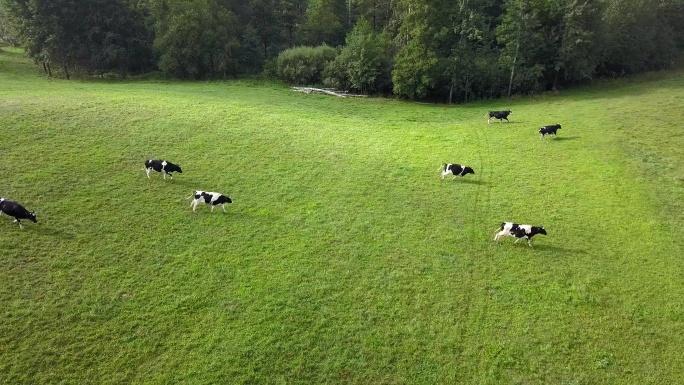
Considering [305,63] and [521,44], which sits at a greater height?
[521,44]

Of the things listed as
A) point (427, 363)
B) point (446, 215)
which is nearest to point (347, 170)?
point (446, 215)

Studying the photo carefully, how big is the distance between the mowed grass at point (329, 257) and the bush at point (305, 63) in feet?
94.4

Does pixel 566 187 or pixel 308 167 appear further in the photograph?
pixel 308 167

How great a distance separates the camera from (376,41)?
57812mm

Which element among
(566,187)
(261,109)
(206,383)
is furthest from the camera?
(261,109)

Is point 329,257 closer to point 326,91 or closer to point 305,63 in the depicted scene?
point 326,91

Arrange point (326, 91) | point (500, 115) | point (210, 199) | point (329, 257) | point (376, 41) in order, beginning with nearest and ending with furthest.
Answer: point (329, 257)
point (210, 199)
point (500, 115)
point (326, 91)
point (376, 41)

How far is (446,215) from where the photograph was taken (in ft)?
75.5

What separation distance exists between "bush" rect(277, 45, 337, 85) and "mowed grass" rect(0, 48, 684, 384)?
28.8m

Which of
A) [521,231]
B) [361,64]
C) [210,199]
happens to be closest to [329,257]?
[210,199]

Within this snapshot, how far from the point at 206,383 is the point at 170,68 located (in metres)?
57.2

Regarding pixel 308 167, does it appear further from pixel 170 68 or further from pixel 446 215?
pixel 170 68

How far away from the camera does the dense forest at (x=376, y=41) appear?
52.1 meters

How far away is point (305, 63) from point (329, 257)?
4797 centimetres
